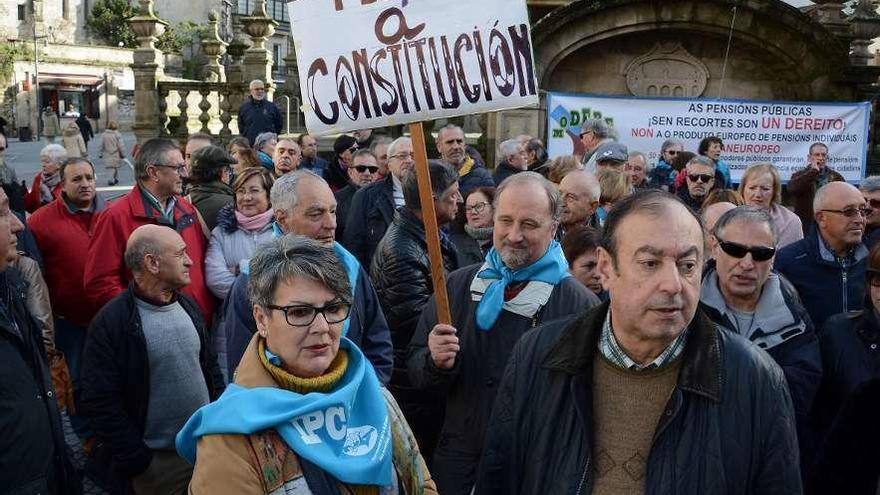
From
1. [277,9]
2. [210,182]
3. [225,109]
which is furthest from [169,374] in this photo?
[277,9]

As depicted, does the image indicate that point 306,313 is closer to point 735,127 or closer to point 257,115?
point 735,127

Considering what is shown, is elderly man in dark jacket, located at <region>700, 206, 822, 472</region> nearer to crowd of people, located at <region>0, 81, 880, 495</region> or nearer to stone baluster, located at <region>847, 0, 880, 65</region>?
crowd of people, located at <region>0, 81, 880, 495</region>

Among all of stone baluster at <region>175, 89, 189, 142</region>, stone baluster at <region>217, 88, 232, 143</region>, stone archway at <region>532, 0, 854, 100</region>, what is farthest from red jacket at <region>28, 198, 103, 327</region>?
stone baluster at <region>175, 89, 189, 142</region>

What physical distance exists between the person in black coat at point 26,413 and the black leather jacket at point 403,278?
1.63m

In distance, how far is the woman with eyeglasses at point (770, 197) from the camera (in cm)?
654

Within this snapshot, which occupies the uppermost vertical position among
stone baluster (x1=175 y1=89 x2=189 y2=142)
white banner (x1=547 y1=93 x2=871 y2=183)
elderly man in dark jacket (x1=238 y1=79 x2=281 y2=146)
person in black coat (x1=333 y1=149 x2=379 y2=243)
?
stone baluster (x1=175 y1=89 x2=189 y2=142)

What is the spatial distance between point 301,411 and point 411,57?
185cm

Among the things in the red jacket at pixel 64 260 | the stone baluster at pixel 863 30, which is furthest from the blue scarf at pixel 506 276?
the stone baluster at pixel 863 30

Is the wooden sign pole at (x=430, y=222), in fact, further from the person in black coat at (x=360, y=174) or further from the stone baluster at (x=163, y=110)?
the stone baluster at (x=163, y=110)

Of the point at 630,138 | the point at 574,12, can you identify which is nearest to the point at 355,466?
the point at 630,138

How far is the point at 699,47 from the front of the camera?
13.8m

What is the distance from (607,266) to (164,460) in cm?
259

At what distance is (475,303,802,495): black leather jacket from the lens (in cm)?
239

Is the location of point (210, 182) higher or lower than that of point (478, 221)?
higher
